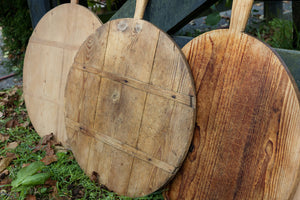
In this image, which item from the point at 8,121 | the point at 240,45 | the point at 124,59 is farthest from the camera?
the point at 8,121

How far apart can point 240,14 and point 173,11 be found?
61 centimetres

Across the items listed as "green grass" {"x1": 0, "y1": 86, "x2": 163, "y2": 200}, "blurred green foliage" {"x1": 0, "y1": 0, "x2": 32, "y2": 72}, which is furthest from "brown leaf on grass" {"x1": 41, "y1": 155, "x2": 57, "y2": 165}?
"blurred green foliage" {"x1": 0, "y1": 0, "x2": 32, "y2": 72}

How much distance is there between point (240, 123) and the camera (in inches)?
54.2

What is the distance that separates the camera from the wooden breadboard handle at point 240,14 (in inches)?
51.8

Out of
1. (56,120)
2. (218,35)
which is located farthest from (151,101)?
(56,120)

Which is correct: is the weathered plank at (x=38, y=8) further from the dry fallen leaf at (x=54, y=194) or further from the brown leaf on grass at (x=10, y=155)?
the dry fallen leaf at (x=54, y=194)

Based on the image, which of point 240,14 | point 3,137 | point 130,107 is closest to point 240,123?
point 240,14

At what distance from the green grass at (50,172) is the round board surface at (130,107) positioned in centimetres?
8

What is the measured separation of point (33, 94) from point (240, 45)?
6.00 ft

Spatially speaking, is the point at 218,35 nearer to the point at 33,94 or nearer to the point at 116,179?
the point at 116,179

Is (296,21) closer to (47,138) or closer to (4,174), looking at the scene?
(47,138)

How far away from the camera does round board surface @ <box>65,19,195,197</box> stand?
1.52m

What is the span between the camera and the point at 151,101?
1.61 m

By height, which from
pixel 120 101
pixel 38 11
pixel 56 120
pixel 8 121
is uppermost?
pixel 38 11
